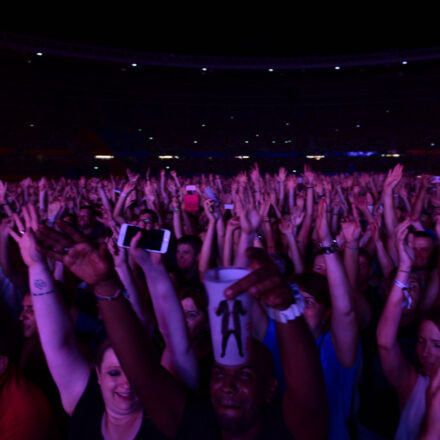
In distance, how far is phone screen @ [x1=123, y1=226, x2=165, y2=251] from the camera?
1238 millimetres

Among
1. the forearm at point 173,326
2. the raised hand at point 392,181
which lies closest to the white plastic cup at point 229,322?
the forearm at point 173,326

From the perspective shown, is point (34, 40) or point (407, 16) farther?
point (407, 16)

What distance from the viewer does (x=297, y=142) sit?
2620 centimetres

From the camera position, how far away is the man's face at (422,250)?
9.65 feet

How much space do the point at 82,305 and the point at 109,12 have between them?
2201 centimetres

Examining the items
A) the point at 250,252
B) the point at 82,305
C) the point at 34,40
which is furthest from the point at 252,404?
the point at 34,40

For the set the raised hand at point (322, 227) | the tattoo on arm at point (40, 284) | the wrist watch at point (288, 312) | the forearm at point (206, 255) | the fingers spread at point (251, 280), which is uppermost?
the fingers spread at point (251, 280)

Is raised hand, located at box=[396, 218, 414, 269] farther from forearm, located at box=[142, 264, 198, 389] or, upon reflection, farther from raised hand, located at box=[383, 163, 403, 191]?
raised hand, located at box=[383, 163, 403, 191]

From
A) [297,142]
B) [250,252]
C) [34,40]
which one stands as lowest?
[250,252]

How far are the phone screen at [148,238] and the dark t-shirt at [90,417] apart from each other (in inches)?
25.2

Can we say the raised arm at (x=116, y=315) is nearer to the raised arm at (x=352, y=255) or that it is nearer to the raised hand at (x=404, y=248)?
the raised hand at (x=404, y=248)

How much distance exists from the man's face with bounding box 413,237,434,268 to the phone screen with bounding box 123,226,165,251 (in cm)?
247

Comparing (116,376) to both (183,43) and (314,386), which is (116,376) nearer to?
(314,386)

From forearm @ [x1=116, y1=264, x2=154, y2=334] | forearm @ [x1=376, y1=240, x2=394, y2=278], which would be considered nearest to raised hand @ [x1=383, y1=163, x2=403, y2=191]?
forearm @ [x1=376, y1=240, x2=394, y2=278]
